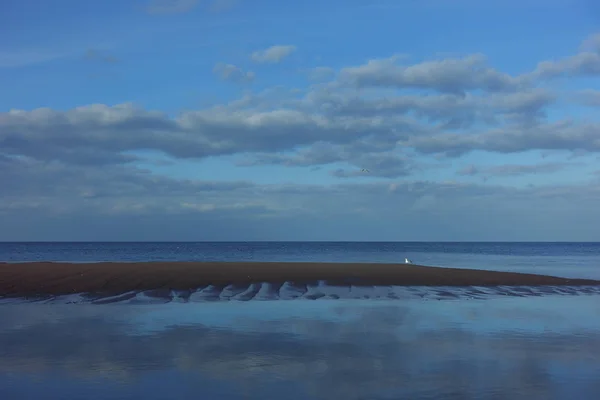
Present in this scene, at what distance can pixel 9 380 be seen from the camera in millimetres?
11008

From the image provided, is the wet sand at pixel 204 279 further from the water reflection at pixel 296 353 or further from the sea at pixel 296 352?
the water reflection at pixel 296 353

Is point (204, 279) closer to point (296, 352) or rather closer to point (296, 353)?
point (296, 352)

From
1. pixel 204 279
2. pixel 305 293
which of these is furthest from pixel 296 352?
pixel 204 279

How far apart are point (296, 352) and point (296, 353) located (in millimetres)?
117

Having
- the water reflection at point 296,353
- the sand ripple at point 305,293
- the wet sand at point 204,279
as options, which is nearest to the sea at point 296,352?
the water reflection at point 296,353

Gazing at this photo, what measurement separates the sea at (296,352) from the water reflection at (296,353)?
33 mm

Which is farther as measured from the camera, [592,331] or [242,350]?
[592,331]

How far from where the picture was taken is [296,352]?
1374 centimetres

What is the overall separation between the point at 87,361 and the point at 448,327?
10.3m

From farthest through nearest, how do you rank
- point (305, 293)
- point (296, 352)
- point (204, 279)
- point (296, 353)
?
point (204, 279) < point (305, 293) < point (296, 352) < point (296, 353)

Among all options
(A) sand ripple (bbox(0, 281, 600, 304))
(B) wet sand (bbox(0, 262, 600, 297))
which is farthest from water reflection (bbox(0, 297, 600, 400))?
(B) wet sand (bbox(0, 262, 600, 297))

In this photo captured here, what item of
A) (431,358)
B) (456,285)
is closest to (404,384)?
(431,358)

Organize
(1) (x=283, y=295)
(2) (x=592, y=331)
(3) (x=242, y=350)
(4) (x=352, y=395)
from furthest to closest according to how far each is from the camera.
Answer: (1) (x=283, y=295)
(2) (x=592, y=331)
(3) (x=242, y=350)
(4) (x=352, y=395)

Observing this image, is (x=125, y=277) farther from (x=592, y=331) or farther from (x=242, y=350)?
(x=592, y=331)
